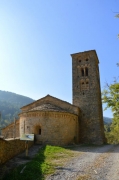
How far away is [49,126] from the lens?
20.2 m

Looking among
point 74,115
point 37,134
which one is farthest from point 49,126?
point 74,115

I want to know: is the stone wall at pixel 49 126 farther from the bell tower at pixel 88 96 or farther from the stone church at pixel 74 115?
the bell tower at pixel 88 96

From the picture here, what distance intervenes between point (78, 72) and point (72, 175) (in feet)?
71.6

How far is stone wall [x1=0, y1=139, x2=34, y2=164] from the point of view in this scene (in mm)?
9875

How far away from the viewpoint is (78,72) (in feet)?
93.2

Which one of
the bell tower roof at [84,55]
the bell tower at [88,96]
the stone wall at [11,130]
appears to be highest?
the bell tower roof at [84,55]

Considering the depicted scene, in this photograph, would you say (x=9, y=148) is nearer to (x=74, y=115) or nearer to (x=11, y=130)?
(x=74, y=115)

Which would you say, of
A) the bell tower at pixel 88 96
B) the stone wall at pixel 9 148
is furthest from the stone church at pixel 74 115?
the stone wall at pixel 9 148

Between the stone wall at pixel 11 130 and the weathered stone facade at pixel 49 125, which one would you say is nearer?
the weathered stone facade at pixel 49 125

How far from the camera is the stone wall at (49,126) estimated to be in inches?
786

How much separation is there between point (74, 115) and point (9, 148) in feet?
42.4

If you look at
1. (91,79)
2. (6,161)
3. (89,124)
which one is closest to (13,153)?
(6,161)

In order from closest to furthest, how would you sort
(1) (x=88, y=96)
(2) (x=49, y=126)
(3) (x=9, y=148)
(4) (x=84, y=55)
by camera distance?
(3) (x=9, y=148), (2) (x=49, y=126), (1) (x=88, y=96), (4) (x=84, y=55)

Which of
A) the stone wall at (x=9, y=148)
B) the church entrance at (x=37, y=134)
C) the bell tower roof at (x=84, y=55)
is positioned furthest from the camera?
the bell tower roof at (x=84, y=55)
